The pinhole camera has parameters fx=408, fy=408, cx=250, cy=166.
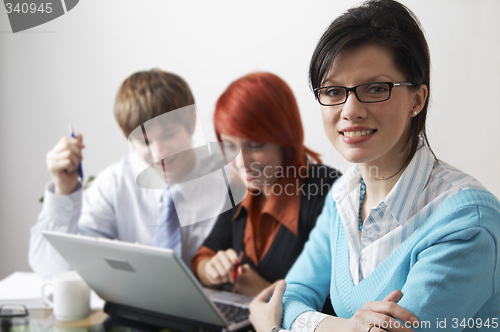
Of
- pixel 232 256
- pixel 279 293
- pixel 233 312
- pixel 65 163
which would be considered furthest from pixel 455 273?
pixel 65 163

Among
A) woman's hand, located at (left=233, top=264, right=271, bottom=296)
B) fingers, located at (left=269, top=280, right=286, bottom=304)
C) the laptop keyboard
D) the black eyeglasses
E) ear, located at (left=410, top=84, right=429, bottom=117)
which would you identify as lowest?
woman's hand, located at (left=233, top=264, right=271, bottom=296)

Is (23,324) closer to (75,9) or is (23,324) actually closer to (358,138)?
(358,138)

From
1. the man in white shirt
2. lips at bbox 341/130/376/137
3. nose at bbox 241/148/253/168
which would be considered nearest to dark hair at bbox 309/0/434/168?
lips at bbox 341/130/376/137

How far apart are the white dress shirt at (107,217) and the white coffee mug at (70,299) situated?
393mm

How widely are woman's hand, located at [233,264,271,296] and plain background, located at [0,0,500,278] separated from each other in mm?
491

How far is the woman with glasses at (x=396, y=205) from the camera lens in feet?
1.91

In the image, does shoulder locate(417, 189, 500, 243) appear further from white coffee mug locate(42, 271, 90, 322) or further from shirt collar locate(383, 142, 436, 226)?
white coffee mug locate(42, 271, 90, 322)

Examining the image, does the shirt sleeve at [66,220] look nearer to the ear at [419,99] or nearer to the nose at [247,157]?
the nose at [247,157]

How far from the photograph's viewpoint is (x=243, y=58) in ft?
5.83

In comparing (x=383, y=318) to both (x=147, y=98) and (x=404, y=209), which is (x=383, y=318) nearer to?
(x=404, y=209)

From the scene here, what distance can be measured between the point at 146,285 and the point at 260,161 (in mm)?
533

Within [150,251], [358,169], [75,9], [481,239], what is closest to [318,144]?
[358,169]

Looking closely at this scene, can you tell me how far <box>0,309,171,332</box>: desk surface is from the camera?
0.98m

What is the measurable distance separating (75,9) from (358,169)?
1827 millimetres
